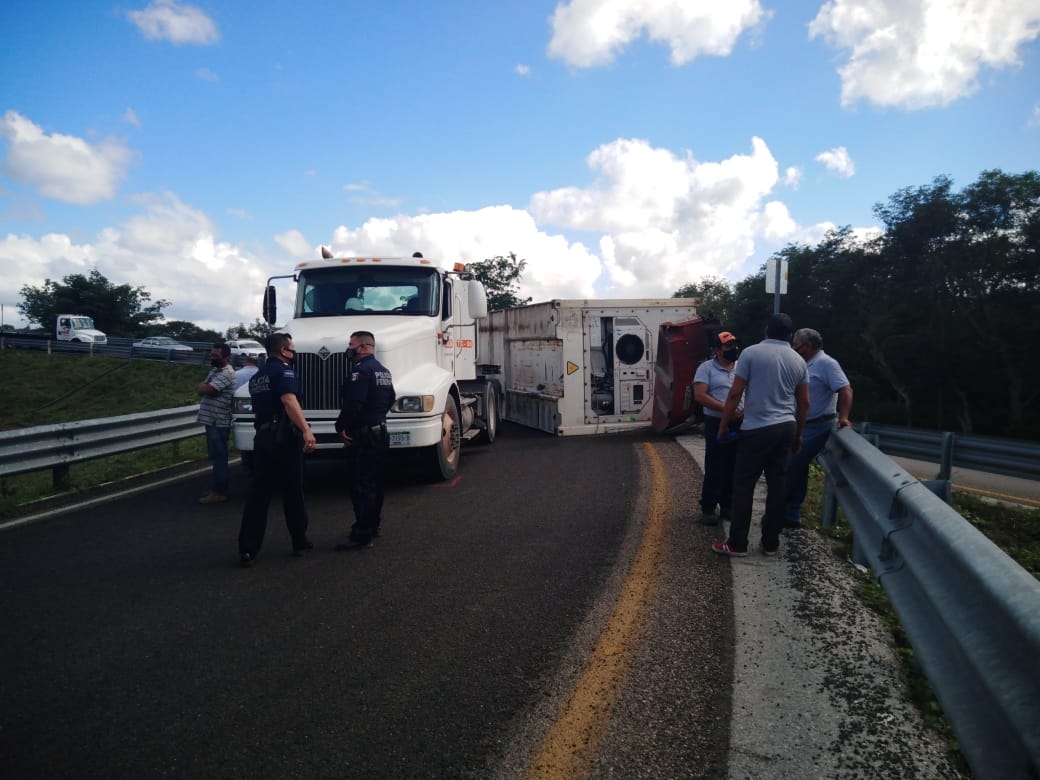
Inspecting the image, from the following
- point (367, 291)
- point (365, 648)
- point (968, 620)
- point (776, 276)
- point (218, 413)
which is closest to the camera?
point (968, 620)

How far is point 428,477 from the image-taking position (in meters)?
9.51

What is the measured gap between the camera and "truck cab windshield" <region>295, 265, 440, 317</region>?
10008 millimetres

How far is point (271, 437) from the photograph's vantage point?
233 inches

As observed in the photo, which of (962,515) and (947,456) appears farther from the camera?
(947,456)

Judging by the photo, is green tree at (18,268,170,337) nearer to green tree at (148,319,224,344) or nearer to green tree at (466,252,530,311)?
green tree at (148,319,224,344)

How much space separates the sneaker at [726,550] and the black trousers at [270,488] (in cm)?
323

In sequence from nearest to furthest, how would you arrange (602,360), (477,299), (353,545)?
(353,545)
(477,299)
(602,360)

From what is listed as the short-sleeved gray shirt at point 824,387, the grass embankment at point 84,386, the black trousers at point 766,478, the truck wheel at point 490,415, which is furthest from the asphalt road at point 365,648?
the grass embankment at point 84,386

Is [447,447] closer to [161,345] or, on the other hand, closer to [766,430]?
[766,430]

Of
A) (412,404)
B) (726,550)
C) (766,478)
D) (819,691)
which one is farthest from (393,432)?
(819,691)

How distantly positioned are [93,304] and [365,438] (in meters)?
68.0

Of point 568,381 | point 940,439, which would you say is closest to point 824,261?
point 568,381

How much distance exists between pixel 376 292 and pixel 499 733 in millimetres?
7633

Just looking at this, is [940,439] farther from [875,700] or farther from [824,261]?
[824,261]
